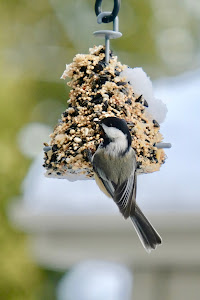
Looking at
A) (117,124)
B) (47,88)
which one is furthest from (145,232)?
(47,88)

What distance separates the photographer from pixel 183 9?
19.7 ft

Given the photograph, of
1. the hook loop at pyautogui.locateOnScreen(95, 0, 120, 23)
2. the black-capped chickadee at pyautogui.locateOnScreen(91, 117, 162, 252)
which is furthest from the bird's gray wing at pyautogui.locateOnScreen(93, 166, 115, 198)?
the hook loop at pyautogui.locateOnScreen(95, 0, 120, 23)

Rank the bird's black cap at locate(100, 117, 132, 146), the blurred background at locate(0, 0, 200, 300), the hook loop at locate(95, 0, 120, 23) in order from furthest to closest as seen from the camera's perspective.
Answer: the blurred background at locate(0, 0, 200, 300), the hook loop at locate(95, 0, 120, 23), the bird's black cap at locate(100, 117, 132, 146)

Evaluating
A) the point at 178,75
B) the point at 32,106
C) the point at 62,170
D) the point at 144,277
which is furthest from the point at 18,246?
the point at 62,170

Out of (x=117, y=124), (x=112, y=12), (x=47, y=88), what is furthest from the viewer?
(x=47, y=88)

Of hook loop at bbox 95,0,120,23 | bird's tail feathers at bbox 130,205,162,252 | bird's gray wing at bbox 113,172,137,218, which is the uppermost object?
hook loop at bbox 95,0,120,23

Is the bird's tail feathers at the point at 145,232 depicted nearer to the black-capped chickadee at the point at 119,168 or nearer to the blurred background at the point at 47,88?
the black-capped chickadee at the point at 119,168

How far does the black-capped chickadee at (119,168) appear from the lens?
5.20 ft

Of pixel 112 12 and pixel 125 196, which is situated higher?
pixel 112 12

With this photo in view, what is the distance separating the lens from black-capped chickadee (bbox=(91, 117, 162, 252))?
62.4 inches

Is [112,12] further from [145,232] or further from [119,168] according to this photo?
[145,232]

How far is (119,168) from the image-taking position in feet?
5.28

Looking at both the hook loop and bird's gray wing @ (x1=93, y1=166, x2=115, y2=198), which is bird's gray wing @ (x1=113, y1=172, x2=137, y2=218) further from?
the hook loop

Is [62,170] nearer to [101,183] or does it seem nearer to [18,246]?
[101,183]
